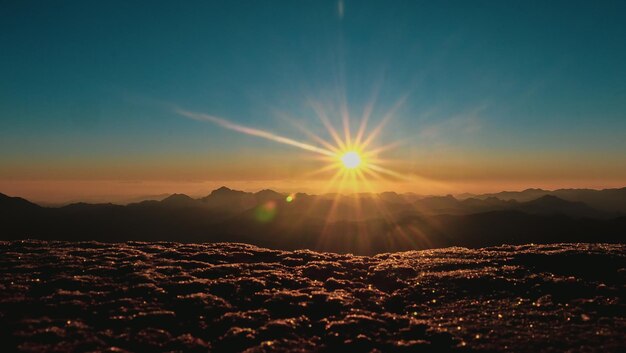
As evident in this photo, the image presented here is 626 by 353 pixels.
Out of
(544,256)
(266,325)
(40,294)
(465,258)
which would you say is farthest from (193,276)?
(544,256)

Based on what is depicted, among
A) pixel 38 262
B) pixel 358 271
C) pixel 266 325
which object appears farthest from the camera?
pixel 358 271

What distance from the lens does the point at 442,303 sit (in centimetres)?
2633

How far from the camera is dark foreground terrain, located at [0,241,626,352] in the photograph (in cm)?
1908

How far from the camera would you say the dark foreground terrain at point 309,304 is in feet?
62.6

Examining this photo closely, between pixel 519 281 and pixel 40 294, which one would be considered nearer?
pixel 40 294

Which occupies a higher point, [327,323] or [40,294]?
[40,294]

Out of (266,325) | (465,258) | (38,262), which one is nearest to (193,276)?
(266,325)

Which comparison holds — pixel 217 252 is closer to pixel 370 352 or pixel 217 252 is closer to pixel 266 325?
pixel 266 325

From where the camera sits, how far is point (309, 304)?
25797 mm

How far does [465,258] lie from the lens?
4291cm

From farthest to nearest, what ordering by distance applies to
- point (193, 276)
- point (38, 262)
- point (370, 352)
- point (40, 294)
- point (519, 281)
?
point (38, 262)
point (193, 276)
point (519, 281)
point (40, 294)
point (370, 352)

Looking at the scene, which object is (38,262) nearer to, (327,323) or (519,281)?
(327,323)

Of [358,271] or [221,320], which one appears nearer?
[221,320]

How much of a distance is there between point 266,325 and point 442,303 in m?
12.9
